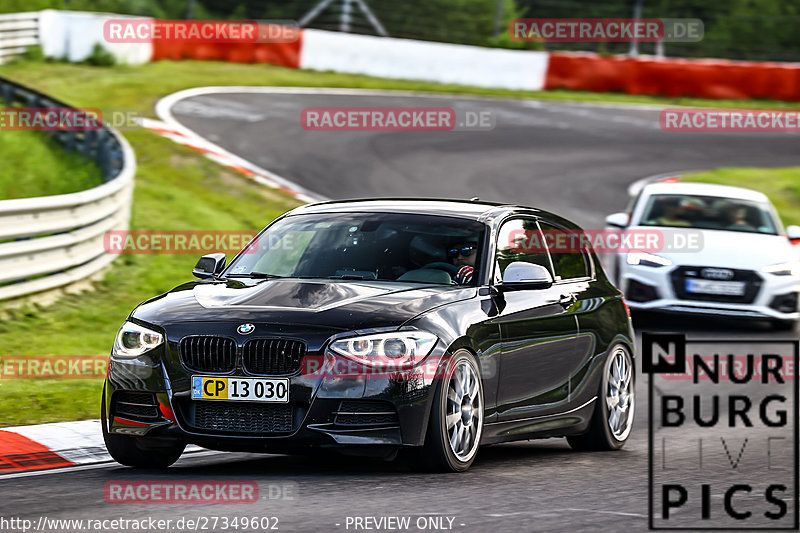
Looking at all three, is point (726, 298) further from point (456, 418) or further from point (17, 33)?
point (17, 33)

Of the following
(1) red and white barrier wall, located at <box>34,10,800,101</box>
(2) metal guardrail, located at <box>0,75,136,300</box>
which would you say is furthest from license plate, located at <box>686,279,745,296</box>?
(1) red and white barrier wall, located at <box>34,10,800,101</box>

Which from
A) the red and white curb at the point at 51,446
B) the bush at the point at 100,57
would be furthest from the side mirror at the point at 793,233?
the bush at the point at 100,57

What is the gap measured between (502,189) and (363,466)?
14893 mm

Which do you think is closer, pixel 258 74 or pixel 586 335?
pixel 586 335

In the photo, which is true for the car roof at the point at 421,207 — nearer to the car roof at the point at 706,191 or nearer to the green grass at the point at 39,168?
the car roof at the point at 706,191

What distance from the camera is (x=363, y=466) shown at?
25.1 ft

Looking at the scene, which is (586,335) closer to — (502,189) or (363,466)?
(363,466)

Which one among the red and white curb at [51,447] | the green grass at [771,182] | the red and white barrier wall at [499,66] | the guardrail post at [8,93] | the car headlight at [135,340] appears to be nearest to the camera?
the car headlight at [135,340]

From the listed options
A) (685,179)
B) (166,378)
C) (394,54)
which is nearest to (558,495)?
(166,378)

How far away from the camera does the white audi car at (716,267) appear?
14875 millimetres

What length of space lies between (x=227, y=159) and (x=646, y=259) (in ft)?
28.8

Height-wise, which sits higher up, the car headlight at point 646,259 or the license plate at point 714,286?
the car headlight at point 646,259

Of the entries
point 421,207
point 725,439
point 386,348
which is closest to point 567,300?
point 421,207

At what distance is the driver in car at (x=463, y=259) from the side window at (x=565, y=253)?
1.06 m
